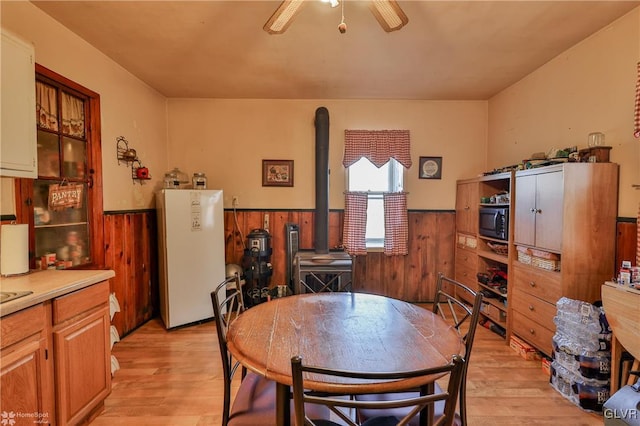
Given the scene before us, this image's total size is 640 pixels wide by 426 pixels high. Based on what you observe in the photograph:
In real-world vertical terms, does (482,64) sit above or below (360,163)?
above

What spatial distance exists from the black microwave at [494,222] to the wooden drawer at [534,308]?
507 mm

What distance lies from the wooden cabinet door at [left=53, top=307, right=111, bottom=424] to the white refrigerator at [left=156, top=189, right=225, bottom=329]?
1151mm

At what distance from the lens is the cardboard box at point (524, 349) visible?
7.92ft

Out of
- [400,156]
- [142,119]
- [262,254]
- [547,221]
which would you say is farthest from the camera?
[400,156]

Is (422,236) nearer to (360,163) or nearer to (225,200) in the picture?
(360,163)

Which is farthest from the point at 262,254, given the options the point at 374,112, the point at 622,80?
the point at 622,80

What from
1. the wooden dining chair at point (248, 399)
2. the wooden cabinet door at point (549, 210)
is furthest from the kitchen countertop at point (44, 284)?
the wooden cabinet door at point (549, 210)

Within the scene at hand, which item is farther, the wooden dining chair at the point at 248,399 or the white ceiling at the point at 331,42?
the white ceiling at the point at 331,42

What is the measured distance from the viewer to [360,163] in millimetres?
3715

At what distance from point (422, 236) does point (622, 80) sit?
219 cm

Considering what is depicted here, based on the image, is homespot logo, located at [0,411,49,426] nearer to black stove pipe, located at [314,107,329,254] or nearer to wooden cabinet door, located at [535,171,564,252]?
black stove pipe, located at [314,107,329,254]

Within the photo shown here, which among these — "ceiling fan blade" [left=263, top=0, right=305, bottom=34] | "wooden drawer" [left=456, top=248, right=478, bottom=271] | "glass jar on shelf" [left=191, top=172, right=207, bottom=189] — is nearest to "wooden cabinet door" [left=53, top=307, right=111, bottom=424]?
"glass jar on shelf" [left=191, top=172, right=207, bottom=189]

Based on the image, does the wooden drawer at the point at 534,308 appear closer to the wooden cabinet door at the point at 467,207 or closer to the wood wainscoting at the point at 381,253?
the wooden cabinet door at the point at 467,207

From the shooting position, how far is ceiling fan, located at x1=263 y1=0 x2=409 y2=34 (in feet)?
4.83
